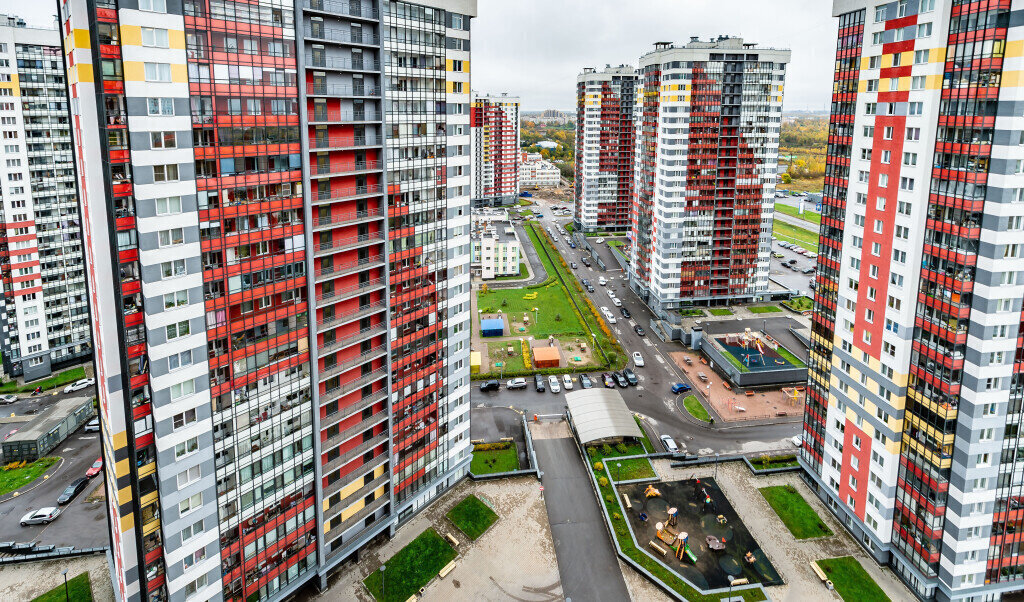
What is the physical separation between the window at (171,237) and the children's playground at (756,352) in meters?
82.6

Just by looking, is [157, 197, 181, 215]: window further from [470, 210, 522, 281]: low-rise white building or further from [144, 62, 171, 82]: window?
[470, 210, 522, 281]: low-rise white building

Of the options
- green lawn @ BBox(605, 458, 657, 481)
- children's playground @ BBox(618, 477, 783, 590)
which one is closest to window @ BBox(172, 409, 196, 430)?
children's playground @ BBox(618, 477, 783, 590)

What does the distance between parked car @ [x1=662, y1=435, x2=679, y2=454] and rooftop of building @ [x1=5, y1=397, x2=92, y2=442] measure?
80.9 meters

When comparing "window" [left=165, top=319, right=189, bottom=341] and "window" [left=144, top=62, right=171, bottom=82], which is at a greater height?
"window" [left=144, top=62, right=171, bottom=82]

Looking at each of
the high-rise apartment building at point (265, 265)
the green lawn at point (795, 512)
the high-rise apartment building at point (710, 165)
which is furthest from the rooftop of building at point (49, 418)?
the high-rise apartment building at point (710, 165)

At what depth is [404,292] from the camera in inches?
2276

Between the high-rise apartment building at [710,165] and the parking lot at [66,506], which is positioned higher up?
the high-rise apartment building at [710,165]

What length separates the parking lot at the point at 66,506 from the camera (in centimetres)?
6512

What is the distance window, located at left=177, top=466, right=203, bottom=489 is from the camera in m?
42.0

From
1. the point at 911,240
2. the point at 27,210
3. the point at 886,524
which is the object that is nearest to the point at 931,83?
the point at 911,240

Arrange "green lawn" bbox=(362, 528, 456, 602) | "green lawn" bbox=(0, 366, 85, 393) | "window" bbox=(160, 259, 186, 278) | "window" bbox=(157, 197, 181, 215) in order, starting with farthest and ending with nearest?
"green lawn" bbox=(0, 366, 85, 393) < "green lawn" bbox=(362, 528, 456, 602) < "window" bbox=(160, 259, 186, 278) < "window" bbox=(157, 197, 181, 215)

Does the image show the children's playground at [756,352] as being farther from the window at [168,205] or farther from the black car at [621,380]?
the window at [168,205]

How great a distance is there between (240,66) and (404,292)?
23.9 metres

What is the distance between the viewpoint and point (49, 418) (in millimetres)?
83562
